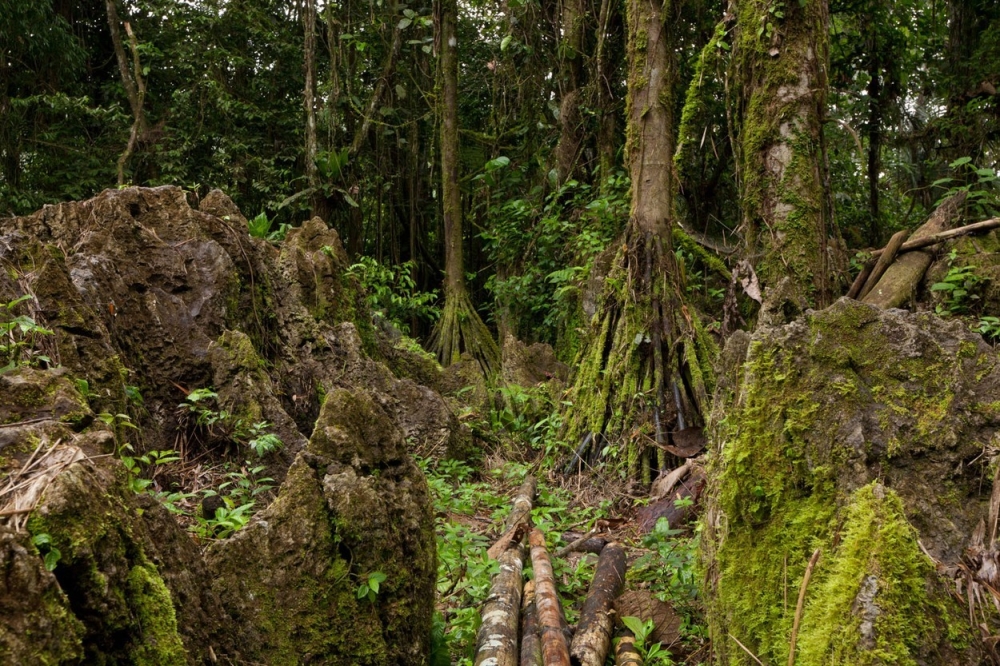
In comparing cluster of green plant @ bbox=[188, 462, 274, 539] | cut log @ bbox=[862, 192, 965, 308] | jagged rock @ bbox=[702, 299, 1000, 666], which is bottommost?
cluster of green plant @ bbox=[188, 462, 274, 539]

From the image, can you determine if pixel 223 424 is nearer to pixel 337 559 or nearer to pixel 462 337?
pixel 337 559

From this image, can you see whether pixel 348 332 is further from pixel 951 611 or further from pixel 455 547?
pixel 951 611

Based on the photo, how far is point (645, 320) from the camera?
246 inches

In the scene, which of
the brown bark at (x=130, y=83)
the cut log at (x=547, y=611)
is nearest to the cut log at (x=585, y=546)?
the cut log at (x=547, y=611)

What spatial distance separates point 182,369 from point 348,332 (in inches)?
71.7

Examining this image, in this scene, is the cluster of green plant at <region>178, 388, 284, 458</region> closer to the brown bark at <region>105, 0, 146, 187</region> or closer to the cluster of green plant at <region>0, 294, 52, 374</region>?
the cluster of green plant at <region>0, 294, 52, 374</region>

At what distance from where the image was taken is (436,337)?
1109 centimetres

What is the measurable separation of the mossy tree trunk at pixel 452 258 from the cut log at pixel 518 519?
14.8 feet

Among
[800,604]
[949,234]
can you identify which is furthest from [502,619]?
[949,234]

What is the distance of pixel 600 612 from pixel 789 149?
3889mm

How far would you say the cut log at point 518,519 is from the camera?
4344mm

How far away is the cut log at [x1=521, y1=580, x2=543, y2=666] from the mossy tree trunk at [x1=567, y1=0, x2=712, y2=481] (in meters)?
2.43

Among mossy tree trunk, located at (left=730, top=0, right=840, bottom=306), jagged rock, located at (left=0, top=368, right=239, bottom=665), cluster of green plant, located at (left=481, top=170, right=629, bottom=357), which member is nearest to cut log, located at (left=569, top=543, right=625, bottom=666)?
jagged rock, located at (left=0, top=368, right=239, bottom=665)

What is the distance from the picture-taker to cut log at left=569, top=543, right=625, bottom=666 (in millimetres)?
3100
